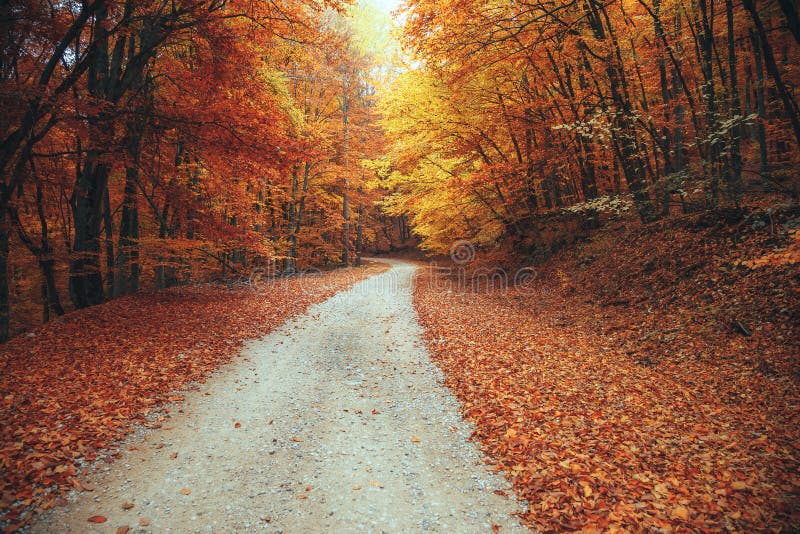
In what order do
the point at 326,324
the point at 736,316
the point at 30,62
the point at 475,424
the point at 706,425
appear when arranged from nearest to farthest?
the point at 706,425, the point at 475,424, the point at 736,316, the point at 30,62, the point at 326,324

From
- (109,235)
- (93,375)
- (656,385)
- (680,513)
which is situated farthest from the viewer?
(109,235)

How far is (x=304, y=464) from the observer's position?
4312mm

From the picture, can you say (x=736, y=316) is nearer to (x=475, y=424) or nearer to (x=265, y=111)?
(x=475, y=424)

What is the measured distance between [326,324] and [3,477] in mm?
7004

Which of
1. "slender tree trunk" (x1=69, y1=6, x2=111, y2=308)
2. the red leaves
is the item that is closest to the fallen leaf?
the red leaves

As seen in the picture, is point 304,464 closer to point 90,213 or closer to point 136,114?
point 136,114

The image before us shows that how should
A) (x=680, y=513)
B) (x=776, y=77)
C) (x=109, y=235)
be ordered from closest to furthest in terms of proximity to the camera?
(x=680, y=513)
(x=776, y=77)
(x=109, y=235)

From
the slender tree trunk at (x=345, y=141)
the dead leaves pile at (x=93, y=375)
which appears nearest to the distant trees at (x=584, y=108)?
the slender tree trunk at (x=345, y=141)

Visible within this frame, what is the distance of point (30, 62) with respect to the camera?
9695mm

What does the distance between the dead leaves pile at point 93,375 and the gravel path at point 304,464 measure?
1.25 feet

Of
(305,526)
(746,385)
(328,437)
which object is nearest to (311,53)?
(328,437)

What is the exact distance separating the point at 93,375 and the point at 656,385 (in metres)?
9.46

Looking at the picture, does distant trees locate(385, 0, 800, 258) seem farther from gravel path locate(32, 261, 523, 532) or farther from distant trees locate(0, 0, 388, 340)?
gravel path locate(32, 261, 523, 532)

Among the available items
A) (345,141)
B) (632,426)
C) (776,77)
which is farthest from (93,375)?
(345,141)
